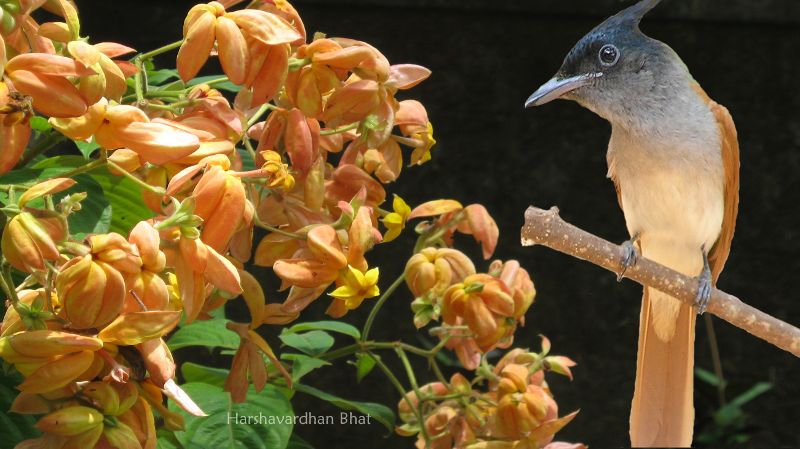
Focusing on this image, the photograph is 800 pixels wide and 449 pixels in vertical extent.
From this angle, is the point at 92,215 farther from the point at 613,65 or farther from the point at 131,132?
the point at 613,65

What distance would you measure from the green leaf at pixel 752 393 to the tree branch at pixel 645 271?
90cm

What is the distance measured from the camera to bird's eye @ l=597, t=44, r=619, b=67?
0.82 m

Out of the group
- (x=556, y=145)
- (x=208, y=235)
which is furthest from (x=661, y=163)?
(x=556, y=145)

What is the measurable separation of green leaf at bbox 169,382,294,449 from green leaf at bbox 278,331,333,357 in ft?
0.21

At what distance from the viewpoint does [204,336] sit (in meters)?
0.66

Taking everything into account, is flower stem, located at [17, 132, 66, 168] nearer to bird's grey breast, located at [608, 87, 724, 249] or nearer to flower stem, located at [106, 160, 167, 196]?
flower stem, located at [106, 160, 167, 196]

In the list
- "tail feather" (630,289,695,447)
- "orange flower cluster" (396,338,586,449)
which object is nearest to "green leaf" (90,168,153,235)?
"orange flower cluster" (396,338,586,449)

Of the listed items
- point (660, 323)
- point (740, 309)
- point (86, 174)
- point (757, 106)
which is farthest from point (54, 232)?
point (757, 106)

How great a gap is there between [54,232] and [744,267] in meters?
1.22

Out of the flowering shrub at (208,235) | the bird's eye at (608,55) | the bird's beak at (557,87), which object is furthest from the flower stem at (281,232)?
the bird's eye at (608,55)

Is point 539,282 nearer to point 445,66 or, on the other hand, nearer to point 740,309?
point 445,66

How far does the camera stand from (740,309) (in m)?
0.67

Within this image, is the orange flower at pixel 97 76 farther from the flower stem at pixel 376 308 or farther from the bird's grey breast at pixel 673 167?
the bird's grey breast at pixel 673 167

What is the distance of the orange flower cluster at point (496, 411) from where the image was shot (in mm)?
664
